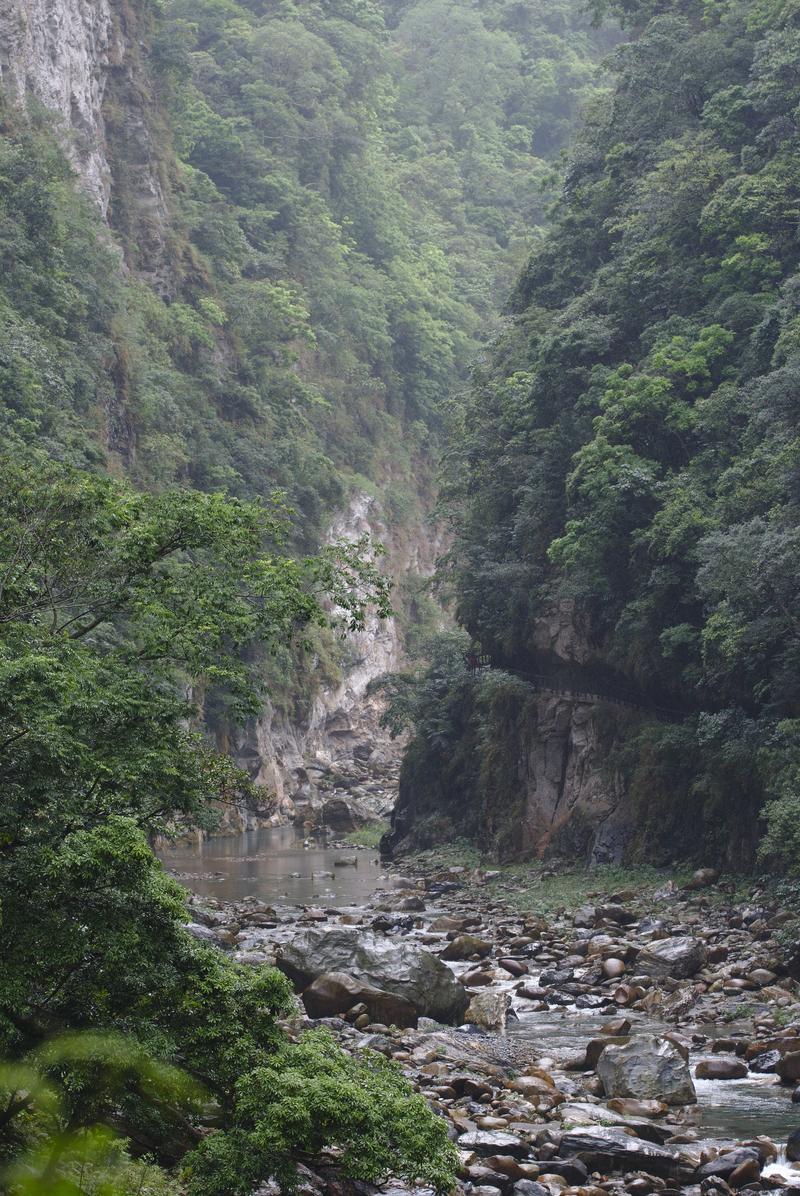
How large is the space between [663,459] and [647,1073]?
18.0 m

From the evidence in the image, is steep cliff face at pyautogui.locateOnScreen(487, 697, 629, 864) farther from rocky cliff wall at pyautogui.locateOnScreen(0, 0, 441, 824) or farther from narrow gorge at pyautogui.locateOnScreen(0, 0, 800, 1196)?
rocky cliff wall at pyautogui.locateOnScreen(0, 0, 441, 824)

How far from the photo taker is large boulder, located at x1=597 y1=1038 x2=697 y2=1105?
1123cm

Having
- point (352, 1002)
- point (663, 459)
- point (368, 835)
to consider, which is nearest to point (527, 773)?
point (663, 459)

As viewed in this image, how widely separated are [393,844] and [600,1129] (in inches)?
1080

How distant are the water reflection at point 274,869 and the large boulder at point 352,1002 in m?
11.4

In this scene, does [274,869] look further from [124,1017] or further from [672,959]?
[124,1017]

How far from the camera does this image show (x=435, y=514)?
1560 inches

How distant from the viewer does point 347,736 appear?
57.3 metres

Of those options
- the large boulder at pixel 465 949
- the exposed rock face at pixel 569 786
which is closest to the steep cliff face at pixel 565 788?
the exposed rock face at pixel 569 786

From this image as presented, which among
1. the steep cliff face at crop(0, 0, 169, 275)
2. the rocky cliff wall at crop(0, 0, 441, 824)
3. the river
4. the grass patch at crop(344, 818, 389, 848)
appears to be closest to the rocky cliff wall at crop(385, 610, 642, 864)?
the river

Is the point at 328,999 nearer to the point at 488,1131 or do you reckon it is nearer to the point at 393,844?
the point at 488,1131

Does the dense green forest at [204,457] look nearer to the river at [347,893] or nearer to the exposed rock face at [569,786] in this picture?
the river at [347,893]

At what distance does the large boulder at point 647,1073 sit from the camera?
442 inches

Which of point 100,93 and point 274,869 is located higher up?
point 100,93
